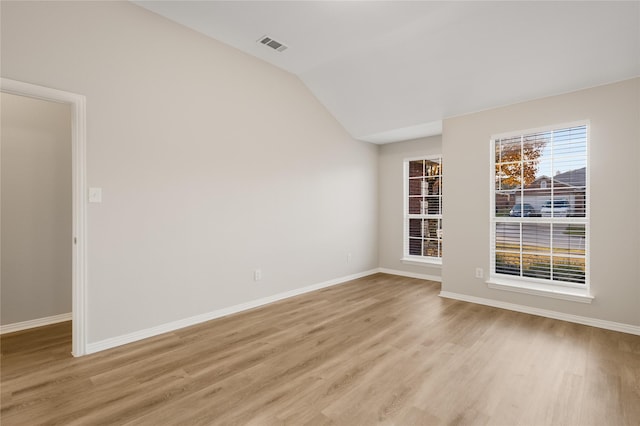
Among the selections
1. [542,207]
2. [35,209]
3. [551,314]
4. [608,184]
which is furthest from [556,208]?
[35,209]

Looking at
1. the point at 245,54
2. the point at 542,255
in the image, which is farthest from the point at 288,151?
the point at 542,255

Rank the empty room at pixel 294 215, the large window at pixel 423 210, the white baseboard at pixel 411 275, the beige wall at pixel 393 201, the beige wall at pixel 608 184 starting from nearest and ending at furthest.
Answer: the empty room at pixel 294 215, the beige wall at pixel 608 184, the white baseboard at pixel 411 275, the large window at pixel 423 210, the beige wall at pixel 393 201

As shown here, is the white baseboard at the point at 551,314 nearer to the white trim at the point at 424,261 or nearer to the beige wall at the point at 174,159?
the white trim at the point at 424,261

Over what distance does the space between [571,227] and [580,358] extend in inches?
61.5

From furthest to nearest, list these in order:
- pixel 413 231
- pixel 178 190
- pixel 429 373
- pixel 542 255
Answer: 1. pixel 413 231
2. pixel 542 255
3. pixel 178 190
4. pixel 429 373

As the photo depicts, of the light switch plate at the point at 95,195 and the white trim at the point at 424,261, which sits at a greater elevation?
the light switch plate at the point at 95,195

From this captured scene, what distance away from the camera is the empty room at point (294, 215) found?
208 centimetres

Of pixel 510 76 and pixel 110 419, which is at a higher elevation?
pixel 510 76

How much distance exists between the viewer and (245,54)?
366cm

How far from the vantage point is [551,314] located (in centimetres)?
338

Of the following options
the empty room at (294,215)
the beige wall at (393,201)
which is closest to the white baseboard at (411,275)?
the beige wall at (393,201)

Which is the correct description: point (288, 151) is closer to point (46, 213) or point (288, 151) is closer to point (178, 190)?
point (178, 190)

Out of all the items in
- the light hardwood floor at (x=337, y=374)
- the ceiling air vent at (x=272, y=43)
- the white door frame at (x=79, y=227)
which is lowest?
the light hardwood floor at (x=337, y=374)

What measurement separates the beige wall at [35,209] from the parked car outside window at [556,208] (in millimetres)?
5518
